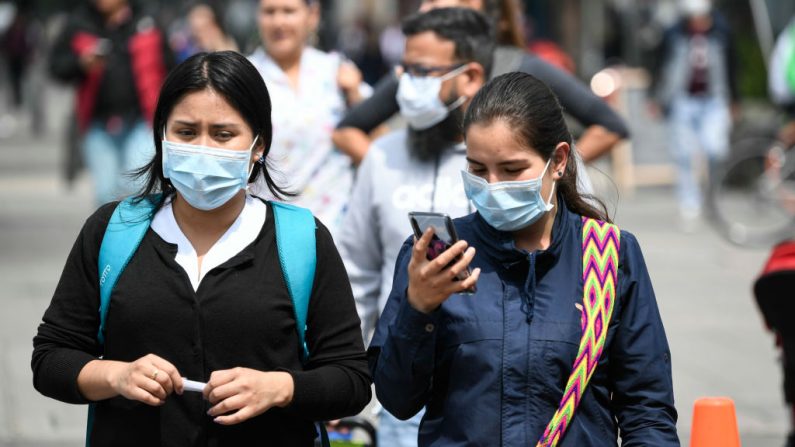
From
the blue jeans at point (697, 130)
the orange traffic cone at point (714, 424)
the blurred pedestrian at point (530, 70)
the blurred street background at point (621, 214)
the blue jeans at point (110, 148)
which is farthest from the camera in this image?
the blue jeans at point (697, 130)

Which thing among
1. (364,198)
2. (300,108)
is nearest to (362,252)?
(364,198)

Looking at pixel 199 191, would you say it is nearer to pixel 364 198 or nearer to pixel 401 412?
pixel 401 412

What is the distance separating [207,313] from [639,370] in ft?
3.02

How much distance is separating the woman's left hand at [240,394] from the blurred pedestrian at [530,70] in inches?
87.8

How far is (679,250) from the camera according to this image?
12305 mm

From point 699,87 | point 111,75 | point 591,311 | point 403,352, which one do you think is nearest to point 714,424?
point 591,311

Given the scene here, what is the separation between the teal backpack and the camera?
3.00m

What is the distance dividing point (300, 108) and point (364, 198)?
134 cm

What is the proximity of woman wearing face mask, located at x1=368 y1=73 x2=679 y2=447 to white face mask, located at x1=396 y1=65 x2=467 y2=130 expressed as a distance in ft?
3.91

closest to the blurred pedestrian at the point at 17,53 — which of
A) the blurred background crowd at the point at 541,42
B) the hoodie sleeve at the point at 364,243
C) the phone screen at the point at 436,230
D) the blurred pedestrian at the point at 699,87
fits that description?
the blurred background crowd at the point at 541,42

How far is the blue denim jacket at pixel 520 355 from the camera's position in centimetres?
297

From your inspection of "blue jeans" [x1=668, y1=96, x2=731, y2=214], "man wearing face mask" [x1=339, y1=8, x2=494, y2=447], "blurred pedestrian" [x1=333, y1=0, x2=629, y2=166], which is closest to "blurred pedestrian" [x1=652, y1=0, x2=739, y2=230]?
"blue jeans" [x1=668, y1=96, x2=731, y2=214]

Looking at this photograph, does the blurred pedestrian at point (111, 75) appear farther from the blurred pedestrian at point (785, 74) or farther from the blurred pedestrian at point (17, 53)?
the blurred pedestrian at point (17, 53)

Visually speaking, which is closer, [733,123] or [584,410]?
[584,410]
